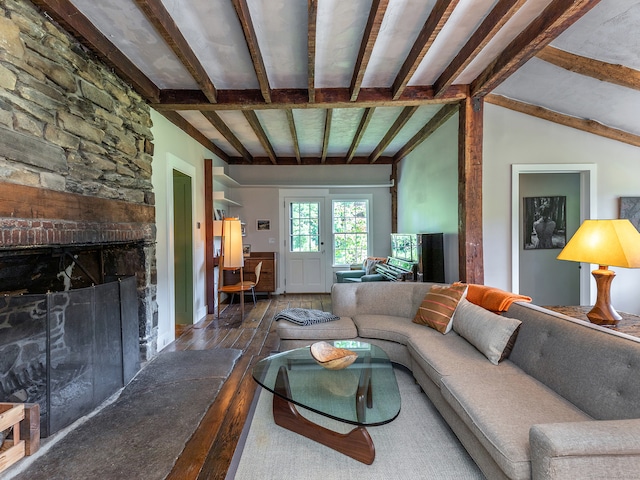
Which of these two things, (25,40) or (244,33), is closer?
(25,40)

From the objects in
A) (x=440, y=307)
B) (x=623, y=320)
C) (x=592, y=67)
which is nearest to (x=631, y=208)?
(x=592, y=67)

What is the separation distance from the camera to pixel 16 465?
5.52 feet

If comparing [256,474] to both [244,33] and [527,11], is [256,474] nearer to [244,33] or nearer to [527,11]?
[244,33]

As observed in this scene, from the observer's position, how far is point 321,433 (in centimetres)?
180

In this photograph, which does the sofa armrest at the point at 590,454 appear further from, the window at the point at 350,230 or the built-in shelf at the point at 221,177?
the window at the point at 350,230

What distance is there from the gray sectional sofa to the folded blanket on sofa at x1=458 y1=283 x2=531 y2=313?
0.23 ft

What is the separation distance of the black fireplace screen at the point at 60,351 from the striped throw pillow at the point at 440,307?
8.54 feet

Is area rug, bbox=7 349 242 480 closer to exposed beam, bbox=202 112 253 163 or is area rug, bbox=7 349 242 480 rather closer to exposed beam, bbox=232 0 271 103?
exposed beam, bbox=232 0 271 103

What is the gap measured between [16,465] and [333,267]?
524 centimetres

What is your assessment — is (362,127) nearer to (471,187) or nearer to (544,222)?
(471,187)

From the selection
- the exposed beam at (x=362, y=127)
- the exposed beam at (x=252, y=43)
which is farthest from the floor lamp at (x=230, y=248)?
the exposed beam at (x=362, y=127)

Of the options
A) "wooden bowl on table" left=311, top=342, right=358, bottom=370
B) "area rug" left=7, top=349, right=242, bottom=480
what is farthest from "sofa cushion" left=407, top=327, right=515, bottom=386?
"area rug" left=7, top=349, right=242, bottom=480

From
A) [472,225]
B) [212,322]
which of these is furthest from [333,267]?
[472,225]

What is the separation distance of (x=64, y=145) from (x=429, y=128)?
406 cm
